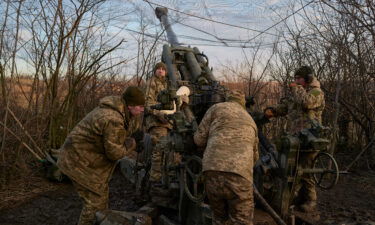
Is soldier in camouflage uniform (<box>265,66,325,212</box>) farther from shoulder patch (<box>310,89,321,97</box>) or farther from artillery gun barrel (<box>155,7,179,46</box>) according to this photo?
artillery gun barrel (<box>155,7,179,46</box>)

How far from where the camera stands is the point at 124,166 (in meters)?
6.52

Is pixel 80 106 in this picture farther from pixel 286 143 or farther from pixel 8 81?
pixel 286 143

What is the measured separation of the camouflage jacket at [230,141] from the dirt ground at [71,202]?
6.35 ft

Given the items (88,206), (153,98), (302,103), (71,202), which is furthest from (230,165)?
(71,202)

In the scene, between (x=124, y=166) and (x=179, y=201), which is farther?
(x=124, y=166)

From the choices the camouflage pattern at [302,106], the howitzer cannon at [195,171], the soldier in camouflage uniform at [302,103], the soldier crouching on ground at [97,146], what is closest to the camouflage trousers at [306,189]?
the camouflage pattern at [302,106]

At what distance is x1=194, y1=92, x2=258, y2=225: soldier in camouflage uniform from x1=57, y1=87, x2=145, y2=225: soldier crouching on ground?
3.36 feet

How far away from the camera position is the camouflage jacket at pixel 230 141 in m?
3.53

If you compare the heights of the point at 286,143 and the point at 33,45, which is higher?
the point at 33,45

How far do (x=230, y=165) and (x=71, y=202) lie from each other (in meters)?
3.50

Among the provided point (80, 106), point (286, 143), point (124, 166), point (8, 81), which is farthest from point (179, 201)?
point (80, 106)

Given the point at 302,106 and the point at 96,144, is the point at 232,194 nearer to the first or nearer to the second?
the point at 96,144

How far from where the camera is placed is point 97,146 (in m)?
4.18

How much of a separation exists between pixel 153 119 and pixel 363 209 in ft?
12.1
